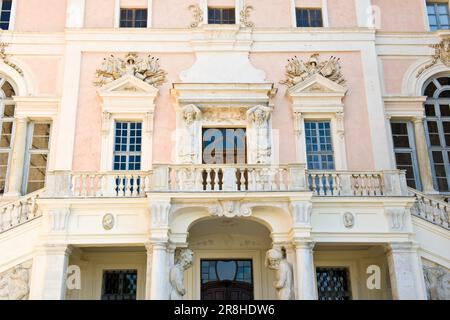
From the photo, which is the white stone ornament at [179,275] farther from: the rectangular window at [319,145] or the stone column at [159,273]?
the rectangular window at [319,145]

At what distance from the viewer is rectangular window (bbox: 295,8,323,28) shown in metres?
18.8

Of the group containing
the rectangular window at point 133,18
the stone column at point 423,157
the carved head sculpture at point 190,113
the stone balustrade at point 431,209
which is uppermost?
the rectangular window at point 133,18

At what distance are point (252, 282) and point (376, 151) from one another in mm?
5538

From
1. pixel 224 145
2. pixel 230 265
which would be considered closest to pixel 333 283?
pixel 230 265

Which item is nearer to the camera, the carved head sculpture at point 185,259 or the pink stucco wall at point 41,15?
the carved head sculpture at point 185,259

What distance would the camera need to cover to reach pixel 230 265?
16.5 meters

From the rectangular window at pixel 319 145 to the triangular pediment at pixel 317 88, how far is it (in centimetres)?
96

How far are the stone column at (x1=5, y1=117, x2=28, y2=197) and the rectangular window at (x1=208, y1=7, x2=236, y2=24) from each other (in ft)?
23.4

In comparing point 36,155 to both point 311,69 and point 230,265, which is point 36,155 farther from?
point 311,69

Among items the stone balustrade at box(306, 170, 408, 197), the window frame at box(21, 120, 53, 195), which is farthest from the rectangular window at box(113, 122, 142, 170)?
the stone balustrade at box(306, 170, 408, 197)

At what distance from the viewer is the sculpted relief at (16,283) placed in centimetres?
1405

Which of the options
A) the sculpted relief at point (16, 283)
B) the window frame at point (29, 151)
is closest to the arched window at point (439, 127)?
the window frame at point (29, 151)
